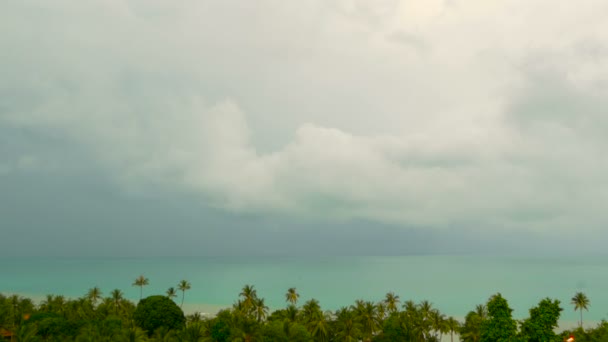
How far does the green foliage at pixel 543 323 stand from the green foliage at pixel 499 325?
4.82 ft

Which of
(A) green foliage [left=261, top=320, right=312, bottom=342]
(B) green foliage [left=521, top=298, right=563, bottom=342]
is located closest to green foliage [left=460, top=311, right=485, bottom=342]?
(A) green foliage [left=261, top=320, right=312, bottom=342]

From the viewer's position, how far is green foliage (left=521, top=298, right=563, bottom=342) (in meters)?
51.9

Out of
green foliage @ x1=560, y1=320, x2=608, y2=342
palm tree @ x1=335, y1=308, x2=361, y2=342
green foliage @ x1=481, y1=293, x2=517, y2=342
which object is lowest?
palm tree @ x1=335, y1=308, x2=361, y2=342

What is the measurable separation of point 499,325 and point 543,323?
181 inches

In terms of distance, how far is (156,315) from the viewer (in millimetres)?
90562

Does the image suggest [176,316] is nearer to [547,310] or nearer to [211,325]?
[211,325]

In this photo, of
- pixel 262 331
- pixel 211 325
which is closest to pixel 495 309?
pixel 262 331

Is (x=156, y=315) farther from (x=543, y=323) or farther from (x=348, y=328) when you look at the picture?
(x=543, y=323)

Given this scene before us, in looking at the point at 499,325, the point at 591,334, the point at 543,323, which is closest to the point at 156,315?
the point at 499,325

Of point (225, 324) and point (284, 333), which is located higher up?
point (225, 324)

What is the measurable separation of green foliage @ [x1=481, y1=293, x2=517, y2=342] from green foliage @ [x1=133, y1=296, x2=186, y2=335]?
59.9 m

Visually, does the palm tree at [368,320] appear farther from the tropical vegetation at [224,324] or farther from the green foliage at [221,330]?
the green foliage at [221,330]

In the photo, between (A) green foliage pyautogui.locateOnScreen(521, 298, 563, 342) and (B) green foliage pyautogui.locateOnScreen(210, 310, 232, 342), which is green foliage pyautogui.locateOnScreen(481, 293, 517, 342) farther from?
(B) green foliage pyautogui.locateOnScreen(210, 310, 232, 342)

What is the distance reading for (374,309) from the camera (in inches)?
4033
